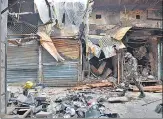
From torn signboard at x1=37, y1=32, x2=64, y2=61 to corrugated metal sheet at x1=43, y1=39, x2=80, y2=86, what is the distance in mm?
332

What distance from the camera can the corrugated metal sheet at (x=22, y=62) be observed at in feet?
52.2

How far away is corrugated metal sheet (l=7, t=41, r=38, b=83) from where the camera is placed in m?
15.9

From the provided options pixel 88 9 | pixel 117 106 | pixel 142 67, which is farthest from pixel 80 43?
pixel 117 106

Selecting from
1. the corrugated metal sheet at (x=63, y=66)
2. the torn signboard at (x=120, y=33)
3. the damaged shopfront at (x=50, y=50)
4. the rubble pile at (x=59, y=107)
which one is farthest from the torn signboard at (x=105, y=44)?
the rubble pile at (x=59, y=107)

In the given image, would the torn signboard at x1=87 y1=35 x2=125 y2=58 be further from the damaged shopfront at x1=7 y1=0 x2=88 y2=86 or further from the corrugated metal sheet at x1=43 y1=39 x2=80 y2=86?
the corrugated metal sheet at x1=43 y1=39 x2=80 y2=86

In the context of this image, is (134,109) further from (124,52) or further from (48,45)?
(124,52)

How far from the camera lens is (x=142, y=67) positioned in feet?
57.3

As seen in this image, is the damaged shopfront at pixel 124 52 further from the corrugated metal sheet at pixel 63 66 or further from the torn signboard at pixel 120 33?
the corrugated metal sheet at pixel 63 66

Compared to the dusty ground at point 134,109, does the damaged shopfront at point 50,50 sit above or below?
above

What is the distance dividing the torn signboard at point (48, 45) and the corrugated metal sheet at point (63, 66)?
0.33 metres

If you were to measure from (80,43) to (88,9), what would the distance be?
2.01 metres

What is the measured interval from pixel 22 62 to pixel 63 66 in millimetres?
2354

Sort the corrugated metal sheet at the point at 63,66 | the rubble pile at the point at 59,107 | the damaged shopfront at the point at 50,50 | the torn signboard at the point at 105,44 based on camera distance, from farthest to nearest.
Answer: the torn signboard at the point at 105,44 → the corrugated metal sheet at the point at 63,66 → the damaged shopfront at the point at 50,50 → the rubble pile at the point at 59,107

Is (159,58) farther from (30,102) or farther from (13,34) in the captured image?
(30,102)
